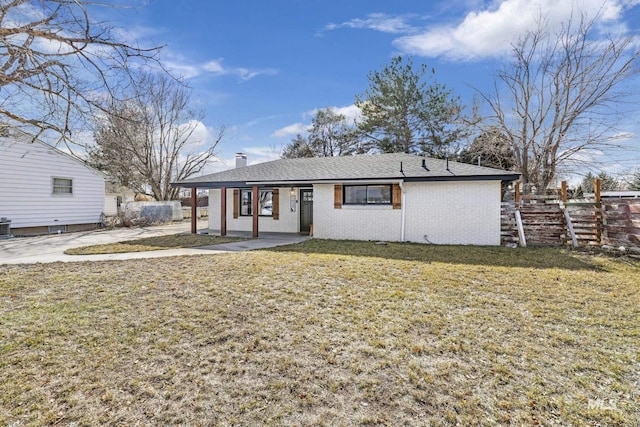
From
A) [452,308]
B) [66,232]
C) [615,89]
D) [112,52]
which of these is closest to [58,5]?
[112,52]

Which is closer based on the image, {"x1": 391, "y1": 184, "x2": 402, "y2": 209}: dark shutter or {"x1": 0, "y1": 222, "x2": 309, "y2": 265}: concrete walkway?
{"x1": 0, "y1": 222, "x2": 309, "y2": 265}: concrete walkway

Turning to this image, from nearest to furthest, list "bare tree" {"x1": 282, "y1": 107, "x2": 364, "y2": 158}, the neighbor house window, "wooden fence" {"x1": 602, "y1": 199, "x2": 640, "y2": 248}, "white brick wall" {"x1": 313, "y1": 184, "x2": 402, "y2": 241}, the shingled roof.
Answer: "wooden fence" {"x1": 602, "y1": 199, "x2": 640, "y2": 248} < the shingled roof < "white brick wall" {"x1": 313, "y1": 184, "x2": 402, "y2": 241} < the neighbor house window < "bare tree" {"x1": 282, "y1": 107, "x2": 364, "y2": 158}

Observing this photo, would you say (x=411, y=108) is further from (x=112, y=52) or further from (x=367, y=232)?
(x=112, y=52)

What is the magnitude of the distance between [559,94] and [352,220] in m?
13.8

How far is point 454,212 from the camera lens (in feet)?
33.1

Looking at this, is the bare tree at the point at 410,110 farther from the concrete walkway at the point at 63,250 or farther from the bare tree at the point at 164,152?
the concrete walkway at the point at 63,250

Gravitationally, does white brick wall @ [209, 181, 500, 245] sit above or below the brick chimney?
below

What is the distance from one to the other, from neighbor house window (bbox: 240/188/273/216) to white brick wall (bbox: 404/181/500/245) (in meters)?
6.11

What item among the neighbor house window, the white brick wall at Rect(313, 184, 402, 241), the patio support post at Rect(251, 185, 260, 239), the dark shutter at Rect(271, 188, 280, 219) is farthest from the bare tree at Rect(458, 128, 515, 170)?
the patio support post at Rect(251, 185, 260, 239)

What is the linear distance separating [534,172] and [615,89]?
484 centimetres

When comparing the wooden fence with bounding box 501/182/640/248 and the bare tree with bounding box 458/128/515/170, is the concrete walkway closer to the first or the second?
the wooden fence with bounding box 501/182/640/248

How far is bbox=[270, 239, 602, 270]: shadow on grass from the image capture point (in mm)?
7043

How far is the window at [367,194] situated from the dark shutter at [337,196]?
0.73ft

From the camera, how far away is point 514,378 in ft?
8.51
